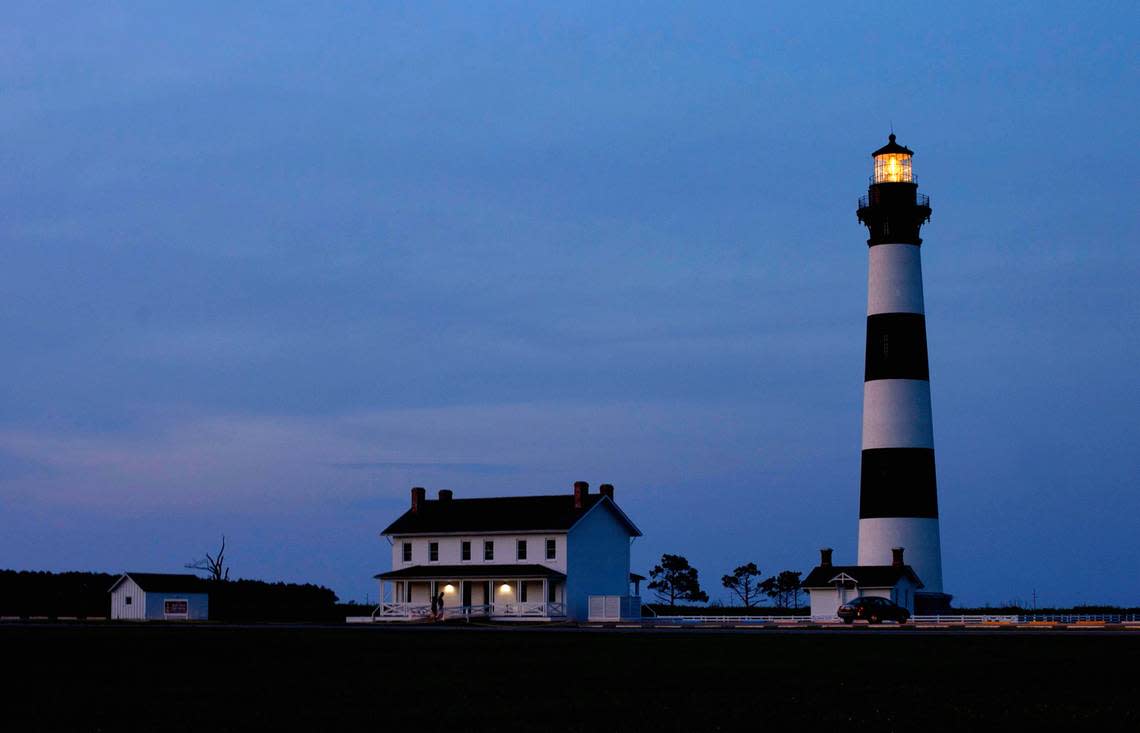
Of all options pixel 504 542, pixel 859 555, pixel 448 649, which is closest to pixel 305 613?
pixel 504 542

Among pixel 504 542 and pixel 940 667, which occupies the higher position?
pixel 504 542

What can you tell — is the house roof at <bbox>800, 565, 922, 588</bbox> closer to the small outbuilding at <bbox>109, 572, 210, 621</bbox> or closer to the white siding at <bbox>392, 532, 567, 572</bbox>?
the white siding at <bbox>392, 532, 567, 572</bbox>

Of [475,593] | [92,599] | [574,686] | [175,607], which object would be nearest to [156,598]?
[175,607]

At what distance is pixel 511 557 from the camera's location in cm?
7150

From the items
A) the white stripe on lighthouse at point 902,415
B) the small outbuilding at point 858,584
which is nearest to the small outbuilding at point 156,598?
the small outbuilding at point 858,584

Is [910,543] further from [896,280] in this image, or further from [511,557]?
[511,557]

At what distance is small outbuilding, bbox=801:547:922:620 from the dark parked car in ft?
4.18

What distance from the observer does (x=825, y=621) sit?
6031cm

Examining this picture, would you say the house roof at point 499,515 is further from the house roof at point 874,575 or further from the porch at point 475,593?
the house roof at point 874,575

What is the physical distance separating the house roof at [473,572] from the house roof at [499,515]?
67.8 inches

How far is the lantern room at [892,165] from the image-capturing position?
64.2 meters

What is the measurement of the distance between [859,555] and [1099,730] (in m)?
46.5

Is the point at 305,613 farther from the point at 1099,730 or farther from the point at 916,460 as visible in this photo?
the point at 1099,730

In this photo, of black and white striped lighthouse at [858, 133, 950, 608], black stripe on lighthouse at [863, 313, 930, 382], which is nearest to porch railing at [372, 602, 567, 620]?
black and white striped lighthouse at [858, 133, 950, 608]
